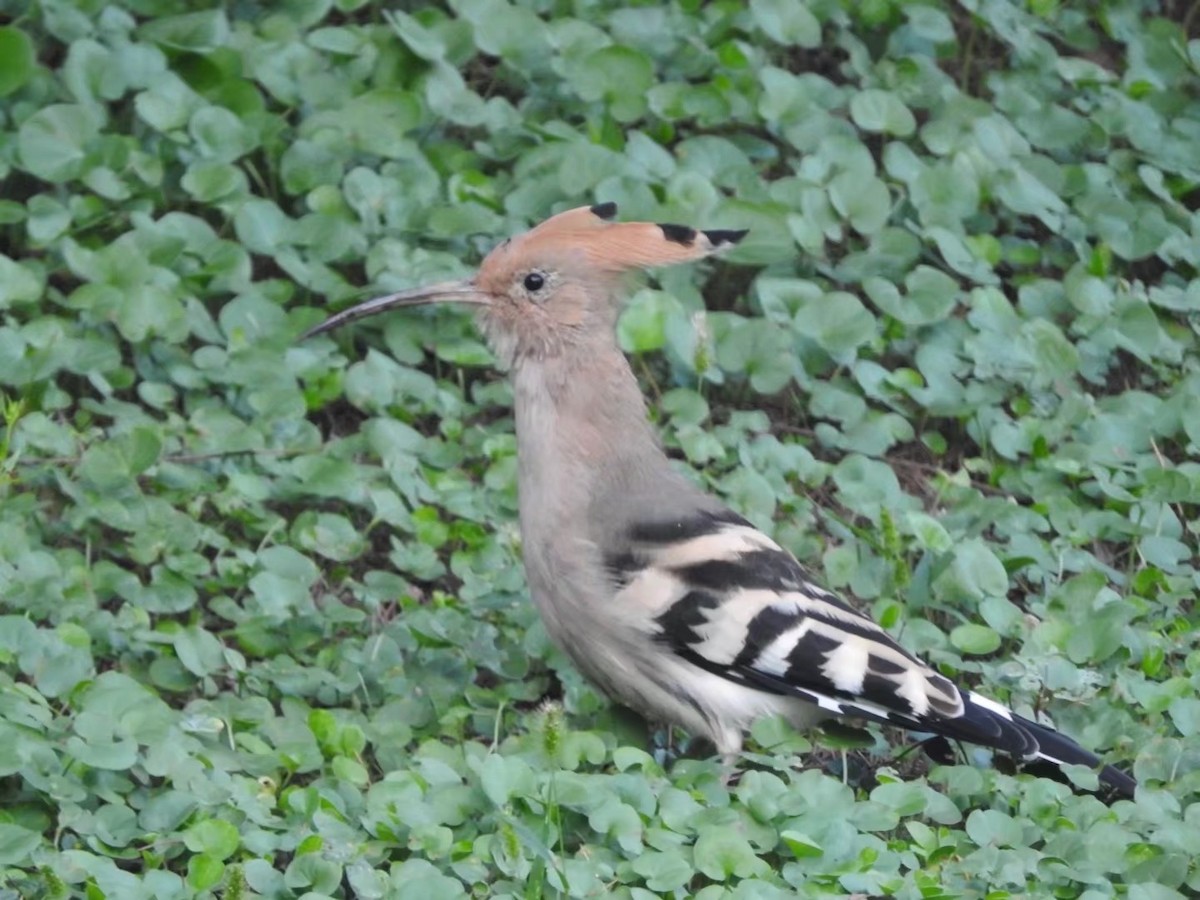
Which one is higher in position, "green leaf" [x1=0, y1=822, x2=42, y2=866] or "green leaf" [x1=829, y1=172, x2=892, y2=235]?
"green leaf" [x1=829, y1=172, x2=892, y2=235]

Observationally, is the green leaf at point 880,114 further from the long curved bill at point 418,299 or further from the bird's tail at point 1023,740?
the bird's tail at point 1023,740

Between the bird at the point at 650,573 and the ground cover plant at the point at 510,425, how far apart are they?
0.11 metres

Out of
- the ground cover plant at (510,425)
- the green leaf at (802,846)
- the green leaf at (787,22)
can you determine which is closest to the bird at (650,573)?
the ground cover plant at (510,425)

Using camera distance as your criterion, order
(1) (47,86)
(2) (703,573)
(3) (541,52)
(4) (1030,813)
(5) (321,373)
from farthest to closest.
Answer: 1. (3) (541,52)
2. (1) (47,86)
3. (5) (321,373)
4. (2) (703,573)
5. (4) (1030,813)

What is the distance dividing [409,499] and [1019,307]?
1.68m

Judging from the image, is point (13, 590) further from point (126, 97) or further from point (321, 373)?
point (126, 97)

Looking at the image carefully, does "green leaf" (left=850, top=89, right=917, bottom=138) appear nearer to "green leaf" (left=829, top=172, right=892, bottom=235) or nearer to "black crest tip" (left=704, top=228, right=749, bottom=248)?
"green leaf" (left=829, top=172, right=892, bottom=235)

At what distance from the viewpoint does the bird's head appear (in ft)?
13.5

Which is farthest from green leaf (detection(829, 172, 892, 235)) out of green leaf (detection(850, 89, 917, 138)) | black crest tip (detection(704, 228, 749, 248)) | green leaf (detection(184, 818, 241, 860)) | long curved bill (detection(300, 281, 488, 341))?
green leaf (detection(184, 818, 241, 860))

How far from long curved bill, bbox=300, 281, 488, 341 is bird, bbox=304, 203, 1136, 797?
0.25 ft

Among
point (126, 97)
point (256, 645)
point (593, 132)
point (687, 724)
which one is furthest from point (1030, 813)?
point (126, 97)

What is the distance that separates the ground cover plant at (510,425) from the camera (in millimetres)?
3408

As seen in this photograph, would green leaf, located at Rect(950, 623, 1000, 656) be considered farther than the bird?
Yes

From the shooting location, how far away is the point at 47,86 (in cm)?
511
